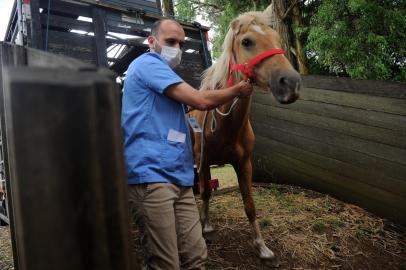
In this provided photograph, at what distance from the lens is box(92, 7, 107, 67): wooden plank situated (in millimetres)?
3732

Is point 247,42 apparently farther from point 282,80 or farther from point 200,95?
point 200,95

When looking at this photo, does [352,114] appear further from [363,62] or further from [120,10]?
[363,62]

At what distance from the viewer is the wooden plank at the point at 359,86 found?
319cm

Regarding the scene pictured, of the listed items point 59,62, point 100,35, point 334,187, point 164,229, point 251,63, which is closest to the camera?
point 59,62

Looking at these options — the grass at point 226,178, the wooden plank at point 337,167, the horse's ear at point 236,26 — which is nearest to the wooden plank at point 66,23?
the horse's ear at point 236,26

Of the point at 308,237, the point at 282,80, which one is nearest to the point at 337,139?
the point at 308,237

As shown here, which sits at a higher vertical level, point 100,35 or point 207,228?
point 100,35

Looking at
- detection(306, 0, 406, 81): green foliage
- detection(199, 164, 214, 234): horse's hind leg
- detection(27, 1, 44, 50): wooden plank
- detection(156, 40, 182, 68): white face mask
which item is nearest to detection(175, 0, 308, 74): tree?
detection(306, 0, 406, 81): green foliage

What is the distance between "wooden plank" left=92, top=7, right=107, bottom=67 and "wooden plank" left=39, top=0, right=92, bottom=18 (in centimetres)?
8

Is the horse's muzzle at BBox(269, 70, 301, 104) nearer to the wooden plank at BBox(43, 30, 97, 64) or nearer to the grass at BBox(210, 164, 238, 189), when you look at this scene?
the wooden plank at BBox(43, 30, 97, 64)

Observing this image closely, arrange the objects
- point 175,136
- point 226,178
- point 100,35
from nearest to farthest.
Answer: point 175,136 < point 100,35 < point 226,178

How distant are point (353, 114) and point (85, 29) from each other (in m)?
3.19

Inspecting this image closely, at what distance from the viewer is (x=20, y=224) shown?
0.59m

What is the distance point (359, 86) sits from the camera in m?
3.54
